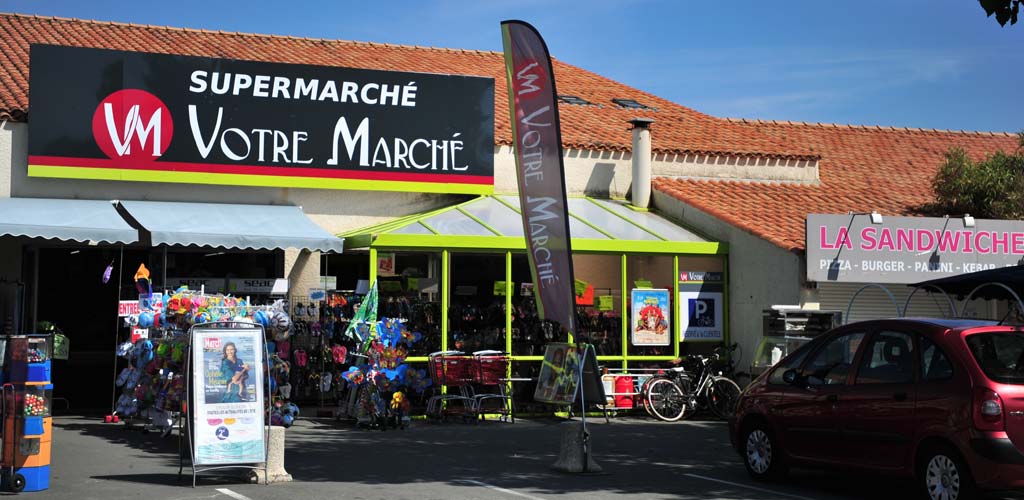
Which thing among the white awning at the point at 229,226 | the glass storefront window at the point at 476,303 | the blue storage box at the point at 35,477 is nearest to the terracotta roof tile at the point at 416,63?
the glass storefront window at the point at 476,303

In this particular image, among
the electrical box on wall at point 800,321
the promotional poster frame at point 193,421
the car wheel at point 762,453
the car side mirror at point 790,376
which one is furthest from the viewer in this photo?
the electrical box on wall at point 800,321

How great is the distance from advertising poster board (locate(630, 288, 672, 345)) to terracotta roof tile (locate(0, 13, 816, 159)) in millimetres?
3113

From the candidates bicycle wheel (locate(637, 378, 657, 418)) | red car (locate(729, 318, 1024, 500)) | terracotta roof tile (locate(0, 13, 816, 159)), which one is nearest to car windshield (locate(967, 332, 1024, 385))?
red car (locate(729, 318, 1024, 500))

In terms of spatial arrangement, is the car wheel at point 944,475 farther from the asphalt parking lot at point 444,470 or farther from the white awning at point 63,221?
the white awning at point 63,221

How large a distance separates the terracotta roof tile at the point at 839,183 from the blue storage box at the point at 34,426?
11452 mm

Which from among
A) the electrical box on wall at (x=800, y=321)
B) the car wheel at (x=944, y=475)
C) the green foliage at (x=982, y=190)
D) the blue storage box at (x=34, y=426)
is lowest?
the car wheel at (x=944, y=475)

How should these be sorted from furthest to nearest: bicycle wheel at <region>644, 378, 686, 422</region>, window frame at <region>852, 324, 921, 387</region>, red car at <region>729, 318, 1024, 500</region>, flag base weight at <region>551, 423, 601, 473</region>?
bicycle wheel at <region>644, 378, 686, 422</region>, flag base weight at <region>551, 423, 601, 473</region>, window frame at <region>852, 324, 921, 387</region>, red car at <region>729, 318, 1024, 500</region>

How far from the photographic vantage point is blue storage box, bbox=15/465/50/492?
10227mm

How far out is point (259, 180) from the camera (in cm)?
1864

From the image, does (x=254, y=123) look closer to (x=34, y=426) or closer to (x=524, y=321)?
(x=524, y=321)

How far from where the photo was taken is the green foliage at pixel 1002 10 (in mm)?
9700

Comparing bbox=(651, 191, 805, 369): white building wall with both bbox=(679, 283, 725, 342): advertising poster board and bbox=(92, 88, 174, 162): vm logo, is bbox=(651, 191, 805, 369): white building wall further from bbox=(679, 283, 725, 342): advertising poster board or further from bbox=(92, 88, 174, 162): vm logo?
bbox=(92, 88, 174, 162): vm logo

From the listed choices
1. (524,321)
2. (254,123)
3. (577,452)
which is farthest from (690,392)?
(254,123)

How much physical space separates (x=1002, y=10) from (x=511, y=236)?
963 cm
